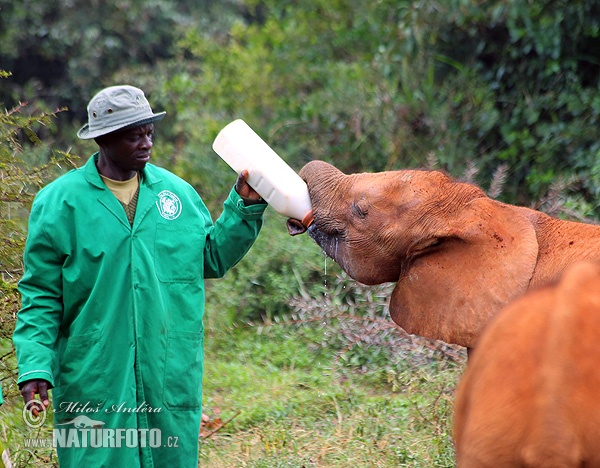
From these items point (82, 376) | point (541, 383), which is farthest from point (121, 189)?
point (541, 383)

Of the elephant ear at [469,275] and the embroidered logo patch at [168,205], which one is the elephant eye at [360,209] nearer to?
the elephant ear at [469,275]

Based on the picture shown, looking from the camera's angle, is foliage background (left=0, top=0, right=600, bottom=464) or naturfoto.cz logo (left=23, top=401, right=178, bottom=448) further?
foliage background (left=0, top=0, right=600, bottom=464)

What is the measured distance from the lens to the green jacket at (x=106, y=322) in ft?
12.9

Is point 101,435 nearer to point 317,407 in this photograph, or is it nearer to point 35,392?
point 35,392

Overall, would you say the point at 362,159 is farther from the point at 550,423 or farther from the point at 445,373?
the point at 550,423

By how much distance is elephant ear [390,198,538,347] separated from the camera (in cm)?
358

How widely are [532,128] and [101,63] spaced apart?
8.15 meters

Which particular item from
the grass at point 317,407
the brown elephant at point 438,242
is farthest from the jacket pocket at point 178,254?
the grass at point 317,407

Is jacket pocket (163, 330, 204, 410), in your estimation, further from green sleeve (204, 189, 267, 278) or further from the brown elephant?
the brown elephant

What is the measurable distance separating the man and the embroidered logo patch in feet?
0.04

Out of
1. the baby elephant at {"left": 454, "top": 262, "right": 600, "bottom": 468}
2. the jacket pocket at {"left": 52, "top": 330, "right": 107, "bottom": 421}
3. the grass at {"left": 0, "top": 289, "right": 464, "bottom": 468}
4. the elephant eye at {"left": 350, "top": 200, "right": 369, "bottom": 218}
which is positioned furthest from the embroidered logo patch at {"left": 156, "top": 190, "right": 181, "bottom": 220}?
the baby elephant at {"left": 454, "top": 262, "right": 600, "bottom": 468}

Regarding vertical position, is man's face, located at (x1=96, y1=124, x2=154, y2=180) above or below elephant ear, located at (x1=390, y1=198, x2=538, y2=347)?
above

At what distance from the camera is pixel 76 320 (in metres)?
3.96

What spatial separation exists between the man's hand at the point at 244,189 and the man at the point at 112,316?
341mm
